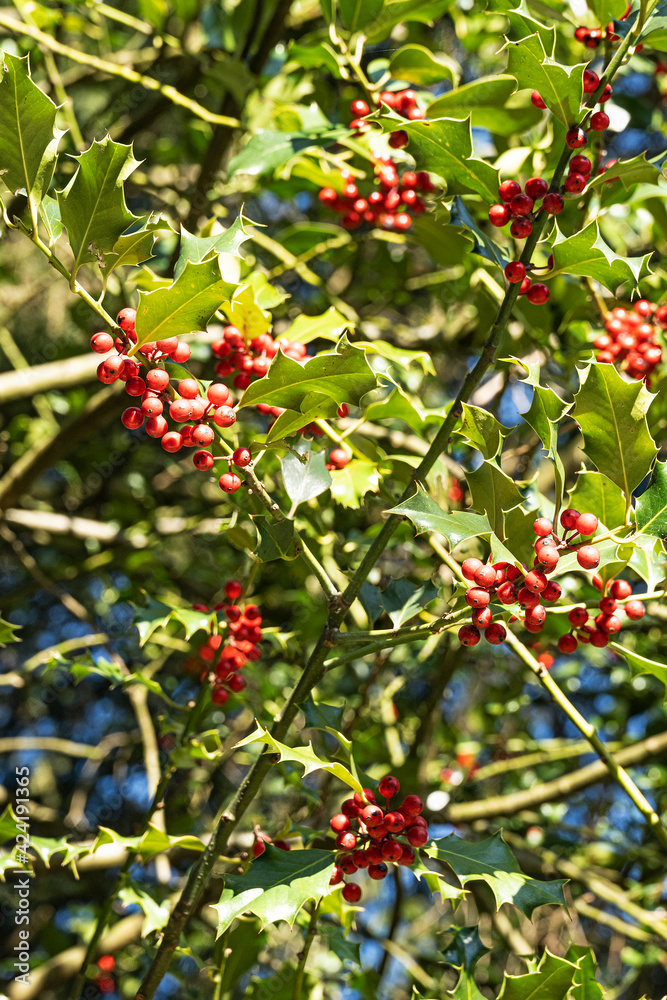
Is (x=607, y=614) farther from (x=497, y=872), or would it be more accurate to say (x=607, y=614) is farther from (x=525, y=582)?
(x=497, y=872)

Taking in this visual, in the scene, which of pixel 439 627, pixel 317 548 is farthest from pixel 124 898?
pixel 439 627

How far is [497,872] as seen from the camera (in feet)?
4.32

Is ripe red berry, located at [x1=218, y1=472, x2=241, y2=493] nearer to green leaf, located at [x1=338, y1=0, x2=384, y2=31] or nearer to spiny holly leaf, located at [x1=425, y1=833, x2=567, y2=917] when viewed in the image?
spiny holly leaf, located at [x1=425, y1=833, x2=567, y2=917]

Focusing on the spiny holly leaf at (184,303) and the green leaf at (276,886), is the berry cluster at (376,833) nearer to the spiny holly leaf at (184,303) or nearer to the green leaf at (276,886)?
the green leaf at (276,886)

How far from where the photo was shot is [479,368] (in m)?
1.33

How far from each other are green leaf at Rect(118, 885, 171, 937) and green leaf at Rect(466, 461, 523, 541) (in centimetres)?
111

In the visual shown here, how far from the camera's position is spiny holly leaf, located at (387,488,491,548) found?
1.13 meters

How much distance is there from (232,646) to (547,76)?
4.18 feet

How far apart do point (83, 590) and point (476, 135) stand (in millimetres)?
2762

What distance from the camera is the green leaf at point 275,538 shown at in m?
1.24

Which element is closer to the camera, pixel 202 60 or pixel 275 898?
pixel 275 898

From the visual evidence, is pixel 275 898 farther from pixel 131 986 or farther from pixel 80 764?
pixel 80 764

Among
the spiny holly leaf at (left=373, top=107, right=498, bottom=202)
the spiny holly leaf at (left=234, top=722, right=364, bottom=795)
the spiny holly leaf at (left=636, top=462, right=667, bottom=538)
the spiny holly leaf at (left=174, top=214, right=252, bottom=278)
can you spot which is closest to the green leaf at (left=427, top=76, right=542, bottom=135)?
the spiny holly leaf at (left=373, top=107, right=498, bottom=202)

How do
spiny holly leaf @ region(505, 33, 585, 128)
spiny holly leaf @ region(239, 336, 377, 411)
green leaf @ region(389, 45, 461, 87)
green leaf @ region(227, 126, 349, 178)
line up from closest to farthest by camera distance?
spiny holly leaf @ region(239, 336, 377, 411)
spiny holly leaf @ region(505, 33, 585, 128)
green leaf @ region(227, 126, 349, 178)
green leaf @ region(389, 45, 461, 87)
